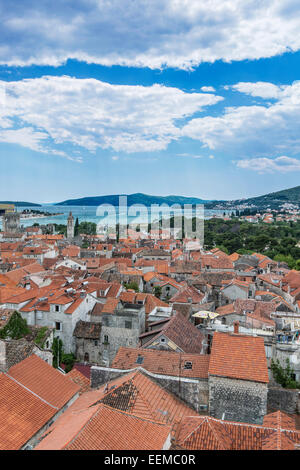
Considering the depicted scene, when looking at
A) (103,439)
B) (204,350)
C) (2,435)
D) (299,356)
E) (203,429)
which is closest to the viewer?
(103,439)

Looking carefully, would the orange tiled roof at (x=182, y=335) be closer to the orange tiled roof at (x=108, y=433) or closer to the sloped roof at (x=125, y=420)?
the sloped roof at (x=125, y=420)

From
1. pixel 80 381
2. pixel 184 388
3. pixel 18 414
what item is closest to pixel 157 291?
pixel 80 381

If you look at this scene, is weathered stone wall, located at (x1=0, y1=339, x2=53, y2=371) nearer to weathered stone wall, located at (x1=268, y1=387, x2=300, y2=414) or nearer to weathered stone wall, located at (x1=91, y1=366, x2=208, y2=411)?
weathered stone wall, located at (x1=91, y1=366, x2=208, y2=411)

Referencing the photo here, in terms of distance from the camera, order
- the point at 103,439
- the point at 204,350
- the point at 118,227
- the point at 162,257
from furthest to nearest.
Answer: the point at 118,227 → the point at 162,257 → the point at 204,350 → the point at 103,439

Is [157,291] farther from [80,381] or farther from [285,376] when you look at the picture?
[80,381]

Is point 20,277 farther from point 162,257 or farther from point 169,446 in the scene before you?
point 169,446

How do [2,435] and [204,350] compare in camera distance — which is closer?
[2,435]
